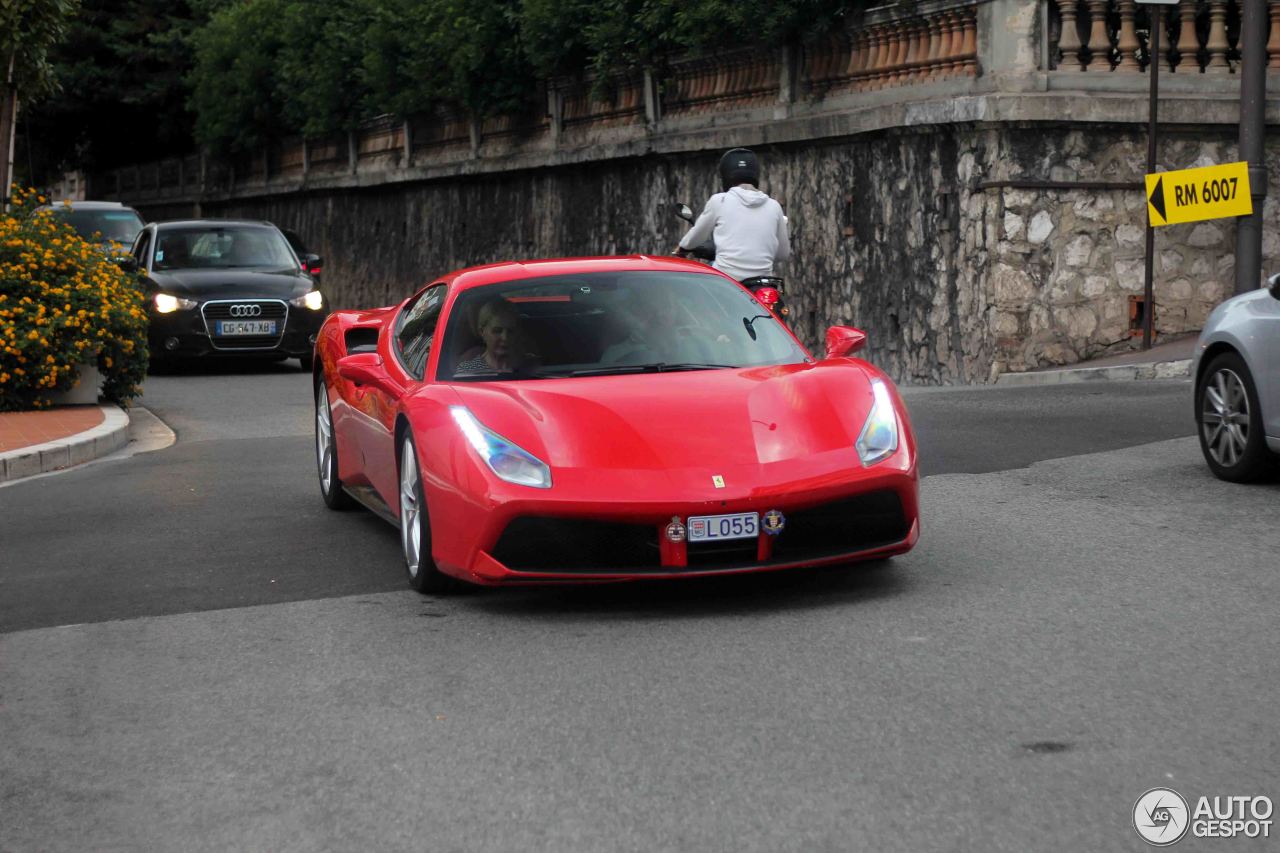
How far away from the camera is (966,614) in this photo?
20.7ft

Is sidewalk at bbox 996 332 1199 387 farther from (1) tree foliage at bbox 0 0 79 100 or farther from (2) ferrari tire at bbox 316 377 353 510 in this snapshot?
(1) tree foliage at bbox 0 0 79 100

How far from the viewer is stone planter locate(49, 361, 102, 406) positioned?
48.4 feet

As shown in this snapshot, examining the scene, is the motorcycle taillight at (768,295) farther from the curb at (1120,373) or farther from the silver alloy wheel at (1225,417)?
the curb at (1120,373)

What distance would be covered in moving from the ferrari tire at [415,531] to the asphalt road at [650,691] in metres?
0.09

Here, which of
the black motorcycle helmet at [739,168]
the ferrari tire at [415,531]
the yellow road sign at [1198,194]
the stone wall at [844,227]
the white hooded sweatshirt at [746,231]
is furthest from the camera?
the stone wall at [844,227]

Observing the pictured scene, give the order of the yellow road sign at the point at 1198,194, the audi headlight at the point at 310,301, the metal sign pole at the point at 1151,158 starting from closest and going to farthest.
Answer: the yellow road sign at the point at 1198,194
the metal sign pole at the point at 1151,158
the audi headlight at the point at 310,301

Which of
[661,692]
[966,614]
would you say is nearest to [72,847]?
[661,692]

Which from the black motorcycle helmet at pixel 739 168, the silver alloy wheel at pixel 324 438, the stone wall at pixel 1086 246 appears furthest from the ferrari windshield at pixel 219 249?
the silver alloy wheel at pixel 324 438

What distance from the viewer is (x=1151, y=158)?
16.3 meters

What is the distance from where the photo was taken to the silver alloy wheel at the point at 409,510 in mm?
7098

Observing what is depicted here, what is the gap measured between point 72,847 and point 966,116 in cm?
1363

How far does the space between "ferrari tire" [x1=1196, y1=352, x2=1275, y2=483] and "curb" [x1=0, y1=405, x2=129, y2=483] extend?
687 centimetres

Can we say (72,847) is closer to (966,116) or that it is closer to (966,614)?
(966,614)

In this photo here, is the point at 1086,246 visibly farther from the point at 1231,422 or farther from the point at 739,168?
the point at 1231,422
